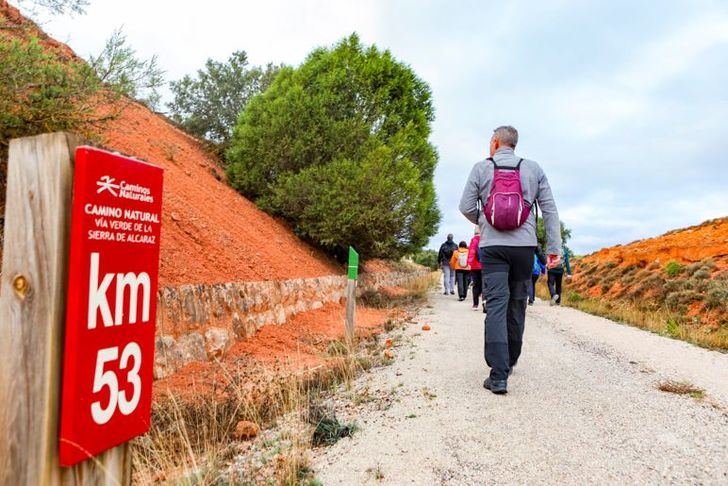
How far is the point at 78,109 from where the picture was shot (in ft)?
18.0

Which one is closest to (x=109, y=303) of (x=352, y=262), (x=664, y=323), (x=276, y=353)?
(x=276, y=353)

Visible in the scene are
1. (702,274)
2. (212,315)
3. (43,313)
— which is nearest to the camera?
(43,313)

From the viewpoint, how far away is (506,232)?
448 cm

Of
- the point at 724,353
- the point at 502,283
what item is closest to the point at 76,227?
the point at 502,283

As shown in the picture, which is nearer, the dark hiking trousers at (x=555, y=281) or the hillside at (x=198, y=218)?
the hillside at (x=198, y=218)

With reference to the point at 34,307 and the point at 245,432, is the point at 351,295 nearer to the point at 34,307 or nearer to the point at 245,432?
the point at 245,432

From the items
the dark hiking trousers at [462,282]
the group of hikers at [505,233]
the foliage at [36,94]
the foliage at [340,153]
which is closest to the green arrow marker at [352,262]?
the group of hikers at [505,233]

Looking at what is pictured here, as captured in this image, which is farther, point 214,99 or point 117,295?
point 214,99

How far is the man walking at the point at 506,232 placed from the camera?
14.3ft

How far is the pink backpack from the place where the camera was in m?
4.36

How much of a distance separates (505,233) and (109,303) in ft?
11.9

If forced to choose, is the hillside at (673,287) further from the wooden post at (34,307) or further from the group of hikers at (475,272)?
the wooden post at (34,307)

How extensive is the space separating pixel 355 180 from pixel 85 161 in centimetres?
1115

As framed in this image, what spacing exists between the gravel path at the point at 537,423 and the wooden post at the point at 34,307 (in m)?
1.81
